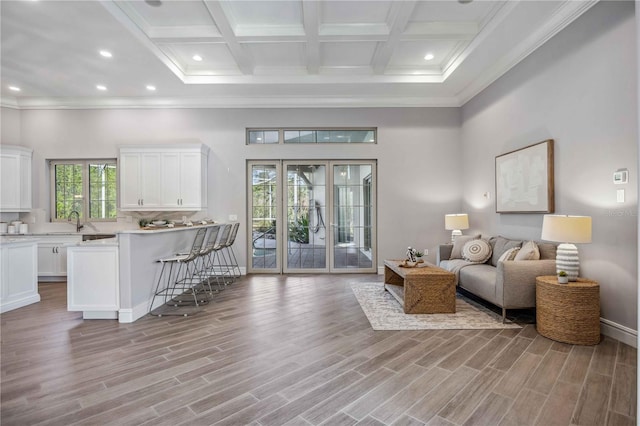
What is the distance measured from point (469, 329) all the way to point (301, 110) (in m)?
4.75

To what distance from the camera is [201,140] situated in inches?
238

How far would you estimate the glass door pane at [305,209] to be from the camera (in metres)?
6.17

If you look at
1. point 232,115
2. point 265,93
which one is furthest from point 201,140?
point 265,93

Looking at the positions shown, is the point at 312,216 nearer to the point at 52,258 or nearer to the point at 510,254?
the point at 510,254

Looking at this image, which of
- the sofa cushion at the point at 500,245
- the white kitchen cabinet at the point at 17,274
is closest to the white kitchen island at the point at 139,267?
the white kitchen cabinet at the point at 17,274

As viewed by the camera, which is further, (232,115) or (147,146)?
(232,115)

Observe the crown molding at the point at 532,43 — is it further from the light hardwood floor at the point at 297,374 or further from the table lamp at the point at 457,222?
the light hardwood floor at the point at 297,374

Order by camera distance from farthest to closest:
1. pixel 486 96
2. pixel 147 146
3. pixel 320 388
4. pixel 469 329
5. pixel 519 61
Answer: pixel 147 146 → pixel 486 96 → pixel 519 61 → pixel 469 329 → pixel 320 388

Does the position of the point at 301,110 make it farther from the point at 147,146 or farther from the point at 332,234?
the point at 147,146

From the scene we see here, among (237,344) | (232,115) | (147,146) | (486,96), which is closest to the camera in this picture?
(237,344)

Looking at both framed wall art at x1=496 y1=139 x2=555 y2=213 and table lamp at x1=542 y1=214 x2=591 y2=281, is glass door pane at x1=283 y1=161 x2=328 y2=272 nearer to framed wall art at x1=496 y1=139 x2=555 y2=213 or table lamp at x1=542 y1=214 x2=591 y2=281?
framed wall art at x1=496 y1=139 x2=555 y2=213

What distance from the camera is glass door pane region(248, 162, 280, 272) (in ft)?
20.3

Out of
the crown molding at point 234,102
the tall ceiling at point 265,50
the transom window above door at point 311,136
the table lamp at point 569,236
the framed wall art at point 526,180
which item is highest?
the tall ceiling at point 265,50

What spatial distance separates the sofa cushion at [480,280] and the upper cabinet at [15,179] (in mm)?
7654
